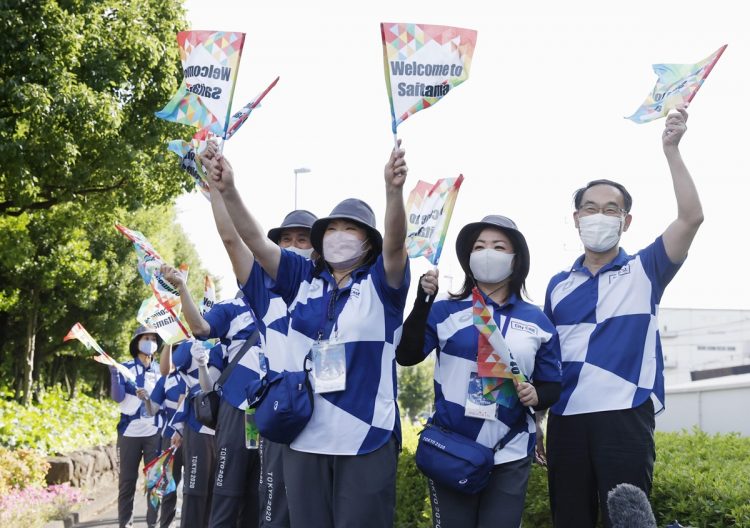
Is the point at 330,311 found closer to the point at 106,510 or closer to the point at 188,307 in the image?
the point at 188,307

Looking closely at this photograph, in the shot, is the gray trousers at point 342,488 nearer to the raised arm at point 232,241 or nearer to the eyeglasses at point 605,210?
the raised arm at point 232,241

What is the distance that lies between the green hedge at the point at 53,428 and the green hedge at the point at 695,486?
765cm

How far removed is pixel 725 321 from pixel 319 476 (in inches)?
2613

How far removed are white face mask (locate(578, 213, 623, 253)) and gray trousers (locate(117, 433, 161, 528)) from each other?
611 centimetres

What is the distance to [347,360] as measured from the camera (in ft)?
12.0

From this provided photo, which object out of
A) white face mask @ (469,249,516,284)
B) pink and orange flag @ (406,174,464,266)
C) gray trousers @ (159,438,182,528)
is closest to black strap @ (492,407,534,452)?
white face mask @ (469,249,516,284)

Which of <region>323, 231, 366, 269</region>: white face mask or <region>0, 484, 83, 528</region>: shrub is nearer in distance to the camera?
<region>323, 231, 366, 269</region>: white face mask

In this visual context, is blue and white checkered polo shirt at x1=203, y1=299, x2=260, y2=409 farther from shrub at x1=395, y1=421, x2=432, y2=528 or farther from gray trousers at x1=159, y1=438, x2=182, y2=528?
gray trousers at x1=159, y1=438, x2=182, y2=528

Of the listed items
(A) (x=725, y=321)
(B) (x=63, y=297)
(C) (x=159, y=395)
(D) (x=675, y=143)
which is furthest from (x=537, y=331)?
(A) (x=725, y=321)

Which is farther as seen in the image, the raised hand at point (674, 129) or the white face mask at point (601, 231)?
the white face mask at point (601, 231)

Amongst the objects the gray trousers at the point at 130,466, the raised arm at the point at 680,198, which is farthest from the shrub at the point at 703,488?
the gray trousers at the point at 130,466

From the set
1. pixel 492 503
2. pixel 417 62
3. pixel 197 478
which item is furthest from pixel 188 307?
pixel 417 62

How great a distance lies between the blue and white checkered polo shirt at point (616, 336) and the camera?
13.3 feet

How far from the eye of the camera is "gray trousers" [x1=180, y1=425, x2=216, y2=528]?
642 centimetres
